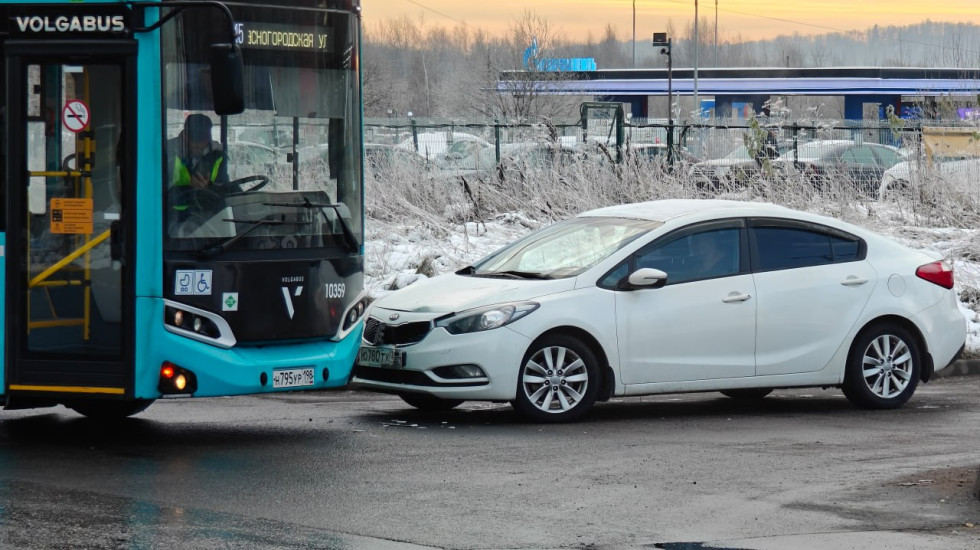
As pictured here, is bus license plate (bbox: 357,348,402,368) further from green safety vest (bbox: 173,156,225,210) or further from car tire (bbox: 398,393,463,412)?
green safety vest (bbox: 173,156,225,210)

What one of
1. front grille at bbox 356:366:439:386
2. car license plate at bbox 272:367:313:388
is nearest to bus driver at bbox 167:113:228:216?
car license plate at bbox 272:367:313:388

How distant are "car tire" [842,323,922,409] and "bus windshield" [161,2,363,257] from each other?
Answer: 13.0ft

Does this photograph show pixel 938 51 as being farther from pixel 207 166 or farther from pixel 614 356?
pixel 207 166

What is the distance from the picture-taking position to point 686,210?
10.5 meters

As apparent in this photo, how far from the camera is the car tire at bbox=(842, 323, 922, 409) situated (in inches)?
414

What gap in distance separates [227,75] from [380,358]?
A: 2.66m

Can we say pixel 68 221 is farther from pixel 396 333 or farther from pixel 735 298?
pixel 735 298

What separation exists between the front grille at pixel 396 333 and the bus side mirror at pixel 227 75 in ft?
7.66

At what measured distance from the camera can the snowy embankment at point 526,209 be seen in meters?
17.4

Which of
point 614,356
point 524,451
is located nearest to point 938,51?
point 614,356

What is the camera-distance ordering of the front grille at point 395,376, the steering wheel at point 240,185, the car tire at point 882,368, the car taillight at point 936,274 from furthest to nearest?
the car taillight at point 936,274 < the car tire at point 882,368 < the front grille at point 395,376 < the steering wheel at point 240,185

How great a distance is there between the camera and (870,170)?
20.6m

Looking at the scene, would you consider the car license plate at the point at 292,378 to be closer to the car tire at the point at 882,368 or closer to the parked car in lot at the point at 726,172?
A: the car tire at the point at 882,368

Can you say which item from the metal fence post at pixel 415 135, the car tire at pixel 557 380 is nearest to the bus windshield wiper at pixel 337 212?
the car tire at pixel 557 380
